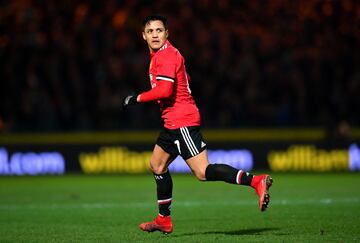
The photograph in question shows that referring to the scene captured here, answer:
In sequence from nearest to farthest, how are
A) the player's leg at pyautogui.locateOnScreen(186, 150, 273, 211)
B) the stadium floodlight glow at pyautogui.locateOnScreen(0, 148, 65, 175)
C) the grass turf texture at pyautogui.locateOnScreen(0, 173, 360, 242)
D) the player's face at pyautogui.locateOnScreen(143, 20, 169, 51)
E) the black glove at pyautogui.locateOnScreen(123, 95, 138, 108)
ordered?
the player's leg at pyautogui.locateOnScreen(186, 150, 273, 211) < the black glove at pyautogui.locateOnScreen(123, 95, 138, 108) < the player's face at pyautogui.locateOnScreen(143, 20, 169, 51) < the grass turf texture at pyautogui.locateOnScreen(0, 173, 360, 242) < the stadium floodlight glow at pyautogui.locateOnScreen(0, 148, 65, 175)

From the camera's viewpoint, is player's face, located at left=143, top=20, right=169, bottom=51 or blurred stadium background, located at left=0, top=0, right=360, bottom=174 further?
blurred stadium background, located at left=0, top=0, right=360, bottom=174

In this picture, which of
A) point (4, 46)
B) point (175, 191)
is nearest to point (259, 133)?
point (175, 191)

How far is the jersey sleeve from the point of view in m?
7.48

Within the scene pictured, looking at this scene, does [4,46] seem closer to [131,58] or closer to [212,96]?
[131,58]

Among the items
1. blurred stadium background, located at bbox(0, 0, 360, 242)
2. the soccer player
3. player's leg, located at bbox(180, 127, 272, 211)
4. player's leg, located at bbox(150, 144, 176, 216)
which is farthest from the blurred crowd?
player's leg, located at bbox(180, 127, 272, 211)

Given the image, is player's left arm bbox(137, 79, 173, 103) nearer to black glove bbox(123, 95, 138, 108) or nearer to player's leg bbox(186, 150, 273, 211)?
black glove bbox(123, 95, 138, 108)

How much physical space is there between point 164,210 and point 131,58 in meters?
12.6

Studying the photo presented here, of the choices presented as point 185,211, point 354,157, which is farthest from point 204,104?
point 185,211

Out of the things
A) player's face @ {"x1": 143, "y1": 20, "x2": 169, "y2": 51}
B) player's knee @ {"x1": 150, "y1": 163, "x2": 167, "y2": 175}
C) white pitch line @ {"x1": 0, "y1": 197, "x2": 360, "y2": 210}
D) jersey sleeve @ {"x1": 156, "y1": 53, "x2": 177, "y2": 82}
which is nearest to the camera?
jersey sleeve @ {"x1": 156, "y1": 53, "x2": 177, "y2": 82}

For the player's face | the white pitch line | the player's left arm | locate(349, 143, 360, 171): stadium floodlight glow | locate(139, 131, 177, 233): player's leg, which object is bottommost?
locate(349, 143, 360, 171): stadium floodlight glow

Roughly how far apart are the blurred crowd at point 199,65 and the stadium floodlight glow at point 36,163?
2.13ft

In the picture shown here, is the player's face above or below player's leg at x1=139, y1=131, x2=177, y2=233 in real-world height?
above

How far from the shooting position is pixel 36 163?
19484 mm

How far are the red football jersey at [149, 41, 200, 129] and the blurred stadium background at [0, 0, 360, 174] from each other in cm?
1120
